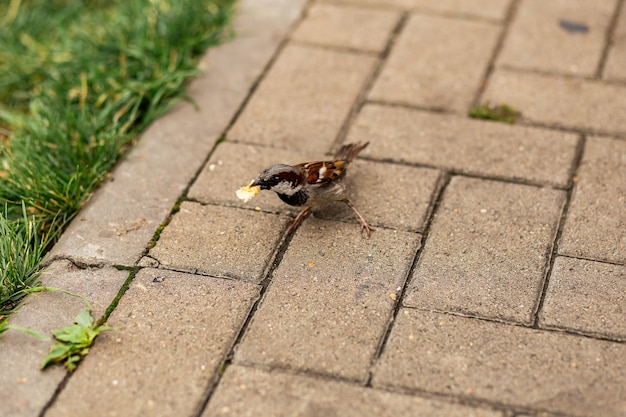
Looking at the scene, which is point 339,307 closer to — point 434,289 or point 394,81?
point 434,289

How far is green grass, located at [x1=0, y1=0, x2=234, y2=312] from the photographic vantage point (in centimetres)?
360

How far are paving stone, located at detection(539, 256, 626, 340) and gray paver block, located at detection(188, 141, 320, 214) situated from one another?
1186mm

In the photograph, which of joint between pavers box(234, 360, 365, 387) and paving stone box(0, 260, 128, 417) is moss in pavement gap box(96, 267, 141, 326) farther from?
joint between pavers box(234, 360, 365, 387)

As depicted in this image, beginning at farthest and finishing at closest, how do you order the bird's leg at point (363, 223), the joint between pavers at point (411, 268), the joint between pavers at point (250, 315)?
the bird's leg at point (363, 223) → the joint between pavers at point (411, 268) → the joint between pavers at point (250, 315)

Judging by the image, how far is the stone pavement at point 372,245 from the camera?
9.04 feet

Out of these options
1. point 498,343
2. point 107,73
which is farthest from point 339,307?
point 107,73

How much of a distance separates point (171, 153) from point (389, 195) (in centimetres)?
114

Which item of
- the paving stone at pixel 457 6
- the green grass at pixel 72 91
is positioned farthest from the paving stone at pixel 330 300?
the paving stone at pixel 457 6

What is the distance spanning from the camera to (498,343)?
2.89 metres

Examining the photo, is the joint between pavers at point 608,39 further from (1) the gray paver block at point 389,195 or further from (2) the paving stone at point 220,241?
(2) the paving stone at point 220,241

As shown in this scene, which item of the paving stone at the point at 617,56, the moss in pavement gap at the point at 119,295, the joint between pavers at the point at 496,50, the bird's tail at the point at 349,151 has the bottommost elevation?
the paving stone at the point at 617,56

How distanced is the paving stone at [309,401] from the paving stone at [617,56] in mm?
A: 2606

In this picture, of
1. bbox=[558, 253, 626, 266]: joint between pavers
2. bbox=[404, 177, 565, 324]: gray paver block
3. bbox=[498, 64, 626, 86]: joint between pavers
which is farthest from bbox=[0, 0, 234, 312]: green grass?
bbox=[558, 253, 626, 266]: joint between pavers

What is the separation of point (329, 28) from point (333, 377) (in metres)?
2.82
